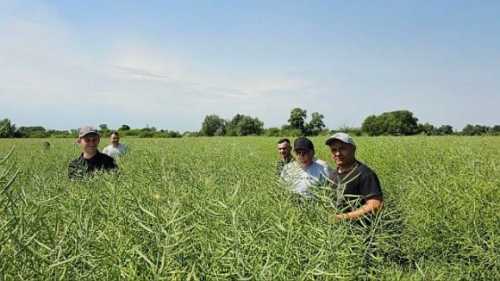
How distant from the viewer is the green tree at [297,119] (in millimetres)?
60481

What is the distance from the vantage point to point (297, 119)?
63.2 metres

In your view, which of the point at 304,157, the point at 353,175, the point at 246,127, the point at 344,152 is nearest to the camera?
the point at 353,175

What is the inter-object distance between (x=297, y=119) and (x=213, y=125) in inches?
1055

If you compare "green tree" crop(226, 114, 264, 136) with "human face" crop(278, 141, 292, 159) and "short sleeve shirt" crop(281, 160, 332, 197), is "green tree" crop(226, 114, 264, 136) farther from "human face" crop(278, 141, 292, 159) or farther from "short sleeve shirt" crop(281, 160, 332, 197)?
"short sleeve shirt" crop(281, 160, 332, 197)

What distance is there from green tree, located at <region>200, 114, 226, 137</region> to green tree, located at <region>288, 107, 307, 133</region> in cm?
1844

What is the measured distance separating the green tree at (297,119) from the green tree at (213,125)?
18438 millimetres

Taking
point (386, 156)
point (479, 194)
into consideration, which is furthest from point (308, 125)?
point (479, 194)

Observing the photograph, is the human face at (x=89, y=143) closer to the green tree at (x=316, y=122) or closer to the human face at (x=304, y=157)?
the human face at (x=304, y=157)

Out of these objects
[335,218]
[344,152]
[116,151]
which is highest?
[344,152]

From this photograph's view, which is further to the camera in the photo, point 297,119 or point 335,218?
point 297,119

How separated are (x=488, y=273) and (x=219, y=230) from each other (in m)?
3.05

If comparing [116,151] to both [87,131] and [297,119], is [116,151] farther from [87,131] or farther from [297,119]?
[297,119]

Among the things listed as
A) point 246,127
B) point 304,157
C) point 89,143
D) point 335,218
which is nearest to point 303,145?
point 304,157

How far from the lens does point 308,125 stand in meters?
60.6
